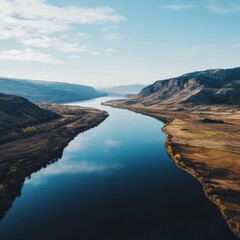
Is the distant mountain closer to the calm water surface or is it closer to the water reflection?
the water reflection

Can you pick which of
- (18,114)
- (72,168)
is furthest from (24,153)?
(18,114)

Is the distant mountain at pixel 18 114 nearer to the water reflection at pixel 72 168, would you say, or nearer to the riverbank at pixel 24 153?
the riverbank at pixel 24 153

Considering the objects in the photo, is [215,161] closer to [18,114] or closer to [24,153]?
[24,153]

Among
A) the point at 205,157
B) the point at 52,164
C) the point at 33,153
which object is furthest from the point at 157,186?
the point at 33,153

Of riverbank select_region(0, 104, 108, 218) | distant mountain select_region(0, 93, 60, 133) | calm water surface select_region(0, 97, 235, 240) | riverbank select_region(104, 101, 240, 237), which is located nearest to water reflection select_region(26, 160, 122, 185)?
calm water surface select_region(0, 97, 235, 240)

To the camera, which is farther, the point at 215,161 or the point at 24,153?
the point at 24,153

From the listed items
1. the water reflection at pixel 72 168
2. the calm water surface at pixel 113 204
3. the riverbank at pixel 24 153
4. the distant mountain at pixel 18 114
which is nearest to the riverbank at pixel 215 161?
the calm water surface at pixel 113 204
